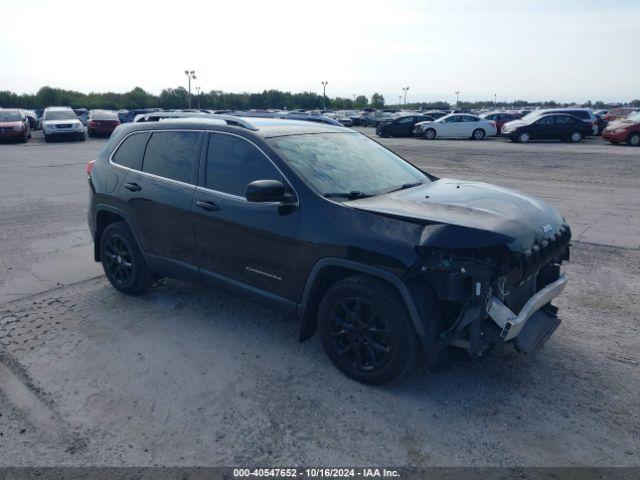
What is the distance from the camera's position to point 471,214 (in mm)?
3471

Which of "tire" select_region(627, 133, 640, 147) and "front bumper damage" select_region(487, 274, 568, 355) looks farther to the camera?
"tire" select_region(627, 133, 640, 147)

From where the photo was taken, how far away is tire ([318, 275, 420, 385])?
11.2 feet

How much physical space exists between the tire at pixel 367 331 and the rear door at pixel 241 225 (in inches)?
14.6

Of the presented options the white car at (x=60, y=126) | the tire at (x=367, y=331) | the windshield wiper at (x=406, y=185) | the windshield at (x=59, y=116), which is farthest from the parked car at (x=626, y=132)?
the windshield at (x=59, y=116)

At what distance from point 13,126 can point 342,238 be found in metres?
26.3

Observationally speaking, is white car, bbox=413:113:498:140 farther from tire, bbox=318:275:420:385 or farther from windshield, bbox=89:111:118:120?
tire, bbox=318:275:420:385

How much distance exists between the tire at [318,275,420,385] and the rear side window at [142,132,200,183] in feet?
5.93

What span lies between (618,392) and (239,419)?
2573 millimetres

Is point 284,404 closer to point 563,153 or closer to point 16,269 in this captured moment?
point 16,269

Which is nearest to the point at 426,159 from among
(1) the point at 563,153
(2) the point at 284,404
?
(1) the point at 563,153

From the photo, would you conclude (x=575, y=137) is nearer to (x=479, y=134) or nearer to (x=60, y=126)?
(x=479, y=134)

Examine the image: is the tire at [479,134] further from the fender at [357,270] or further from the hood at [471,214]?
the fender at [357,270]

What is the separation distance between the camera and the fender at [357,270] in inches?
130

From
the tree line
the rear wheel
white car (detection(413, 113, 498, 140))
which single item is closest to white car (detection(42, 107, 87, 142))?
white car (detection(413, 113, 498, 140))
